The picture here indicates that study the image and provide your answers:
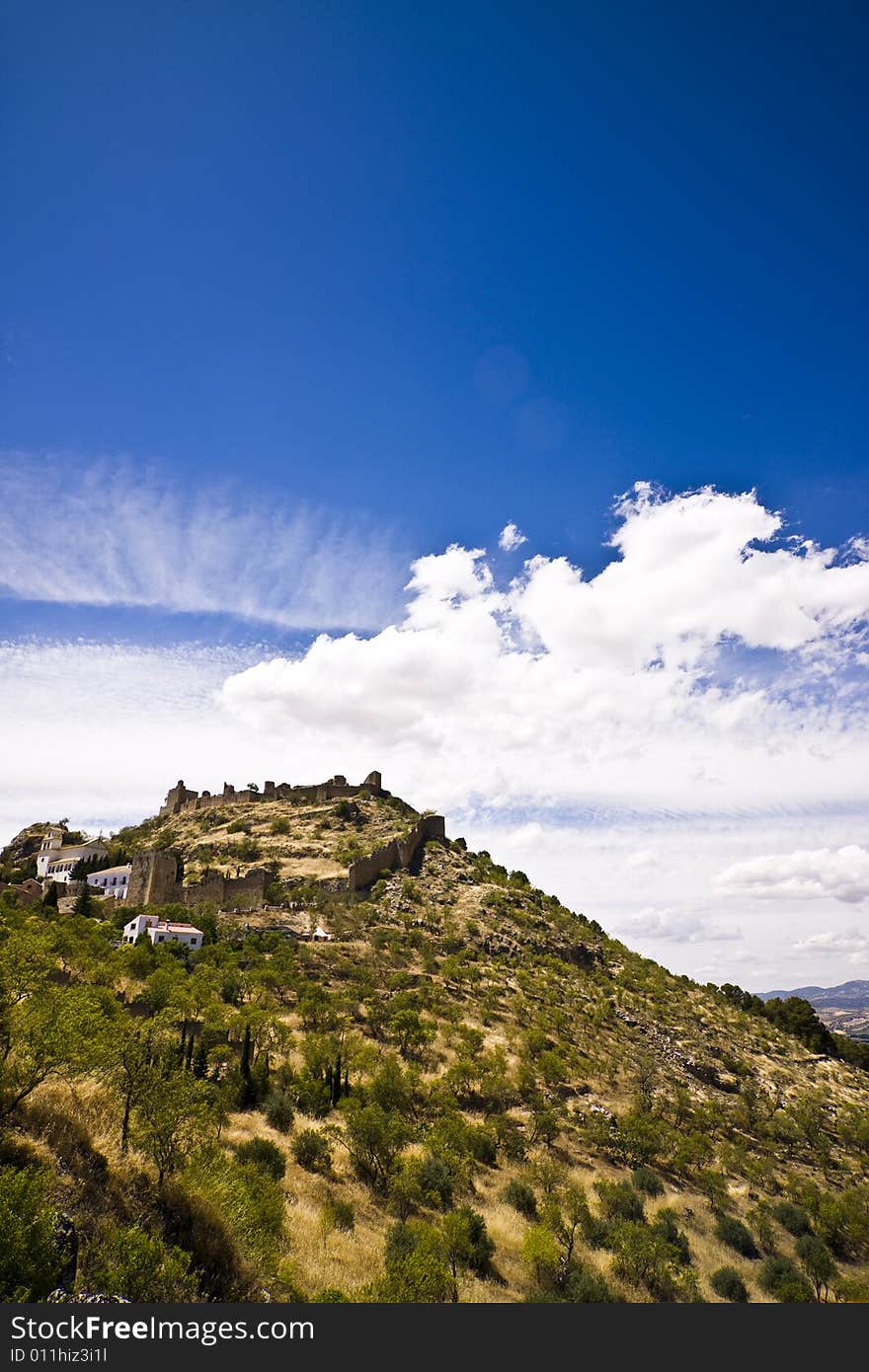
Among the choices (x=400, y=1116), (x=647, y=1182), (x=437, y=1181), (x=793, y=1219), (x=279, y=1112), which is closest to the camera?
(x=437, y=1181)

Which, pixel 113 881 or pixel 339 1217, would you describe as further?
pixel 113 881

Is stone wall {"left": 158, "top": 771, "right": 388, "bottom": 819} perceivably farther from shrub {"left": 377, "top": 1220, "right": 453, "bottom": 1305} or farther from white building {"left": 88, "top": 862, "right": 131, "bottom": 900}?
shrub {"left": 377, "top": 1220, "right": 453, "bottom": 1305}

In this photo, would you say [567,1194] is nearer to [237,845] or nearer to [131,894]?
[131,894]

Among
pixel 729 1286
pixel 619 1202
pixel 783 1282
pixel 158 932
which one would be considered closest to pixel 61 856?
pixel 158 932

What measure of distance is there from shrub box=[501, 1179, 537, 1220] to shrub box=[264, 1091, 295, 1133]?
9569mm

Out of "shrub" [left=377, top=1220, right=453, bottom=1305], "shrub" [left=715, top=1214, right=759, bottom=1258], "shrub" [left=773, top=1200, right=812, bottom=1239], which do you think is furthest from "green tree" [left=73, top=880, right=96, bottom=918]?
"shrub" [left=773, top=1200, right=812, bottom=1239]

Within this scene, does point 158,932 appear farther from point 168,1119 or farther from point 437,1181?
point 168,1119

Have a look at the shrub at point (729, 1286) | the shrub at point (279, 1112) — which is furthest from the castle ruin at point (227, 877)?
the shrub at point (729, 1286)

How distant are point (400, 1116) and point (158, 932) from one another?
927 inches

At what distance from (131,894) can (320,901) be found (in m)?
16.6

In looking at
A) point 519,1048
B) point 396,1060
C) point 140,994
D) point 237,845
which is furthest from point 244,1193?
point 237,845

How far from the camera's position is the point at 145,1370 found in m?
9.30

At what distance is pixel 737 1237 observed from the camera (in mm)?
29672

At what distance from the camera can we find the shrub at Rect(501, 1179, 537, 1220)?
2714cm
